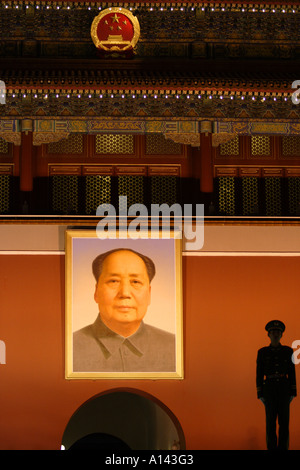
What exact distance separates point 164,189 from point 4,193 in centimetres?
227

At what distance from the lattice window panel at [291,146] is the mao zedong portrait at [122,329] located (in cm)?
283

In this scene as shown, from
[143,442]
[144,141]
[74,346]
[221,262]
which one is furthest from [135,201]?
[143,442]

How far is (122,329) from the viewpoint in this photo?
9578 mm

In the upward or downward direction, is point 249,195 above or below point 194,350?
above

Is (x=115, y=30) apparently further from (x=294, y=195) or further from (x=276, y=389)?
(x=276, y=389)

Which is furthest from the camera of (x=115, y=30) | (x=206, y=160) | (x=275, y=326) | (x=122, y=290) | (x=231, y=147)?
(x=231, y=147)

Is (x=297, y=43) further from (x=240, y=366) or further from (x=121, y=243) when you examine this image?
(x=240, y=366)

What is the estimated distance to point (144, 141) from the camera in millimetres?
10820

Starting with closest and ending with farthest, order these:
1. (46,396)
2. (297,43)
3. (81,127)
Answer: (46,396), (81,127), (297,43)

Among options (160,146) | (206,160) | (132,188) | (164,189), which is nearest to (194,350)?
(164,189)

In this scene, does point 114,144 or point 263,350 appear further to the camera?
point 114,144

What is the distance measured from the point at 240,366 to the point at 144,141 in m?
3.53

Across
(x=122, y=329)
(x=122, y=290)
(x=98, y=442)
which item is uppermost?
(x=122, y=290)

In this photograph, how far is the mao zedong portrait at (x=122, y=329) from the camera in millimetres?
9461
